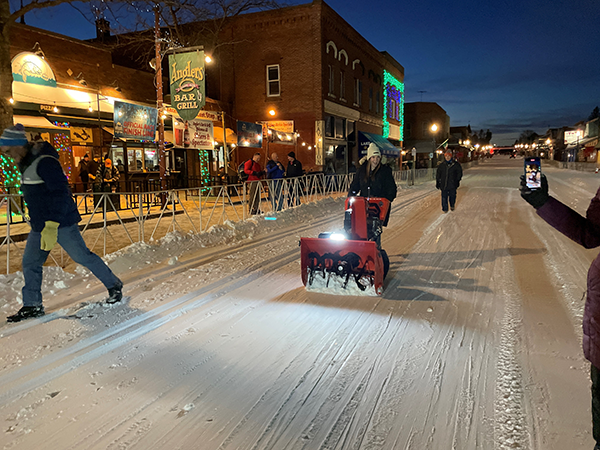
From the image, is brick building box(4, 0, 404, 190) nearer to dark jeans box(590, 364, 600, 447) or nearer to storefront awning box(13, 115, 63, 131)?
storefront awning box(13, 115, 63, 131)

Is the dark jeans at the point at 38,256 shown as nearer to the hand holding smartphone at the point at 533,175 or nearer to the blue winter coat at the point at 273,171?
the hand holding smartphone at the point at 533,175

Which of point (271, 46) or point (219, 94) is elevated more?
point (271, 46)

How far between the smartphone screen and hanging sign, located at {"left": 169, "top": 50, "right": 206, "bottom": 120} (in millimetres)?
9928

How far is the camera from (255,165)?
12.1 m

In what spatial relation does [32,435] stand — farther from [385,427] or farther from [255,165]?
[255,165]

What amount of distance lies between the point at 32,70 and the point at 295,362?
13.1 metres

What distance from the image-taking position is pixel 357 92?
27578 millimetres

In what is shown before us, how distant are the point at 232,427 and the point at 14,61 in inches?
514

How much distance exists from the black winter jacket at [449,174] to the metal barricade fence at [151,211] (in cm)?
429

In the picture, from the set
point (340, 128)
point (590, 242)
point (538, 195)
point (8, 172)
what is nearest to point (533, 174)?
point (538, 195)

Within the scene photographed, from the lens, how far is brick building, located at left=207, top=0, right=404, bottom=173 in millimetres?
21531

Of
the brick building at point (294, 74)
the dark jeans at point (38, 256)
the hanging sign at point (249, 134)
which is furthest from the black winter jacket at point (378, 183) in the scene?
the brick building at point (294, 74)

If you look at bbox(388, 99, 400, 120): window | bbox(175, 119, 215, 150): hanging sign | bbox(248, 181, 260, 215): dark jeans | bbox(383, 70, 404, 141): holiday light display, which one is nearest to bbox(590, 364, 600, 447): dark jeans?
bbox(248, 181, 260, 215): dark jeans

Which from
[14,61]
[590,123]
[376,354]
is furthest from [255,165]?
[590,123]
